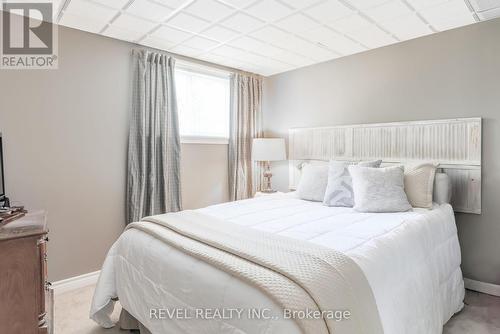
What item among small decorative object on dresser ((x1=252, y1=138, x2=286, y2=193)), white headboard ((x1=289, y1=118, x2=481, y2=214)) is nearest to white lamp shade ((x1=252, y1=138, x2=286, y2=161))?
small decorative object on dresser ((x1=252, y1=138, x2=286, y2=193))

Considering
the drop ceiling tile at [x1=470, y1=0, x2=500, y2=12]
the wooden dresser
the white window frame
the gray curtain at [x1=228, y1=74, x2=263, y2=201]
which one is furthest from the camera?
the gray curtain at [x1=228, y1=74, x2=263, y2=201]

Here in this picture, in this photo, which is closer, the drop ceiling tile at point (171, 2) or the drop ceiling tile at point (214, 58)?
the drop ceiling tile at point (171, 2)

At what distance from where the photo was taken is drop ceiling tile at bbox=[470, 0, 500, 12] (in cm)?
218

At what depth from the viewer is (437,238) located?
206cm

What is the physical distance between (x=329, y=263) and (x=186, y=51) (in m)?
2.84

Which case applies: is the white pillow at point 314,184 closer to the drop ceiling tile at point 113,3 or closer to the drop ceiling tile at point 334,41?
the drop ceiling tile at point 334,41

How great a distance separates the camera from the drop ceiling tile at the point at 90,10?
223 cm

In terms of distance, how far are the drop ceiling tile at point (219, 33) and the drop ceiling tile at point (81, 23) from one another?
2.91ft

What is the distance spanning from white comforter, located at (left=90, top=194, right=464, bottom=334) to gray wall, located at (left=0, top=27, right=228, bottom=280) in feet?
3.24

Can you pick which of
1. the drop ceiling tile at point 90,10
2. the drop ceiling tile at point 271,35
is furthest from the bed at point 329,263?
the drop ceiling tile at point 90,10

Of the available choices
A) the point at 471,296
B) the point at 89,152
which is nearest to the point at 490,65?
the point at 471,296

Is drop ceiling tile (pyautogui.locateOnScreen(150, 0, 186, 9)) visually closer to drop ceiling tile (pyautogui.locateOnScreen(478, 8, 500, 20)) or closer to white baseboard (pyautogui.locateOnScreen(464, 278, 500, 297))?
drop ceiling tile (pyautogui.locateOnScreen(478, 8, 500, 20))

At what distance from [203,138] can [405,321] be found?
9.24 feet

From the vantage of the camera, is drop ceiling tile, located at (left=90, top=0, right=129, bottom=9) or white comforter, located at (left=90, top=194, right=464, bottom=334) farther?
drop ceiling tile, located at (left=90, top=0, right=129, bottom=9)
